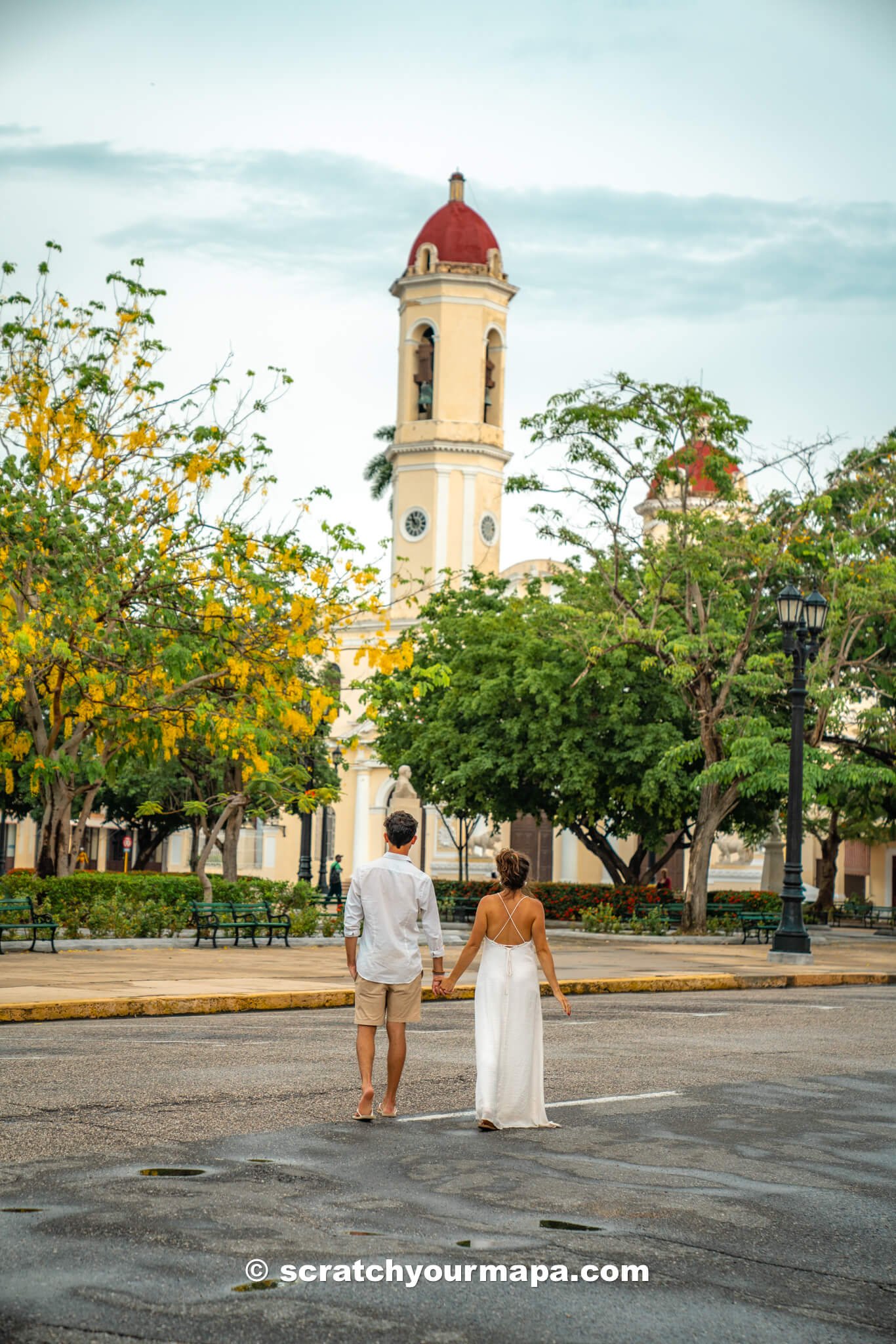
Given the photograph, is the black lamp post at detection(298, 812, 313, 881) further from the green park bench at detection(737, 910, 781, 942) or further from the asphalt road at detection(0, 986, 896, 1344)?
the asphalt road at detection(0, 986, 896, 1344)

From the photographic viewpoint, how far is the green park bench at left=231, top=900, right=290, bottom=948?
1006 inches

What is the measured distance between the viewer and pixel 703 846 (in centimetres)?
3148

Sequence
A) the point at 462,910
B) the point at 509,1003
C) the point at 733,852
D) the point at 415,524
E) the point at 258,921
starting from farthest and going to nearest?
the point at 415,524 → the point at 733,852 → the point at 462,910 → the point at 258,921 → the point at 509,1003

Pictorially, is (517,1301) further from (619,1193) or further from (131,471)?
(131,471)

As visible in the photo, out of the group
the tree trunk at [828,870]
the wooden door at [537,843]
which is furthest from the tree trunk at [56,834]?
the wooden door at [537,843]

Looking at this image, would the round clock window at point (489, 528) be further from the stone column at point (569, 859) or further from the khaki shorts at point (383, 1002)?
the khaki shorts at point (383, 1002)

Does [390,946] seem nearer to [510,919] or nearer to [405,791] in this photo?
[510,919]

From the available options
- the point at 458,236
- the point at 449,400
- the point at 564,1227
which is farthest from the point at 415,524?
the point at 564,1227

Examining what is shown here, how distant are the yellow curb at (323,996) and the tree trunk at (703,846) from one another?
7819mm

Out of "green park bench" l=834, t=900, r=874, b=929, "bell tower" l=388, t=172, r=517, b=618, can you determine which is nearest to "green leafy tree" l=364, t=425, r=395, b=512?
"bell tower" l=388, t=172, r=517, b=618

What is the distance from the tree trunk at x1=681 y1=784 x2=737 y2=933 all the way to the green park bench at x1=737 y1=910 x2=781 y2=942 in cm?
89

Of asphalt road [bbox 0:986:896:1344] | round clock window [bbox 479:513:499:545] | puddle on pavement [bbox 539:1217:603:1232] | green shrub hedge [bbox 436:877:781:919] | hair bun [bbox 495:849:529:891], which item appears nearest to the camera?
asphalt road [bbox 0:986:896:1344]

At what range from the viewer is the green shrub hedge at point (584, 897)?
35719 mm

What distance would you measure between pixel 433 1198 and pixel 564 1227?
668mm
